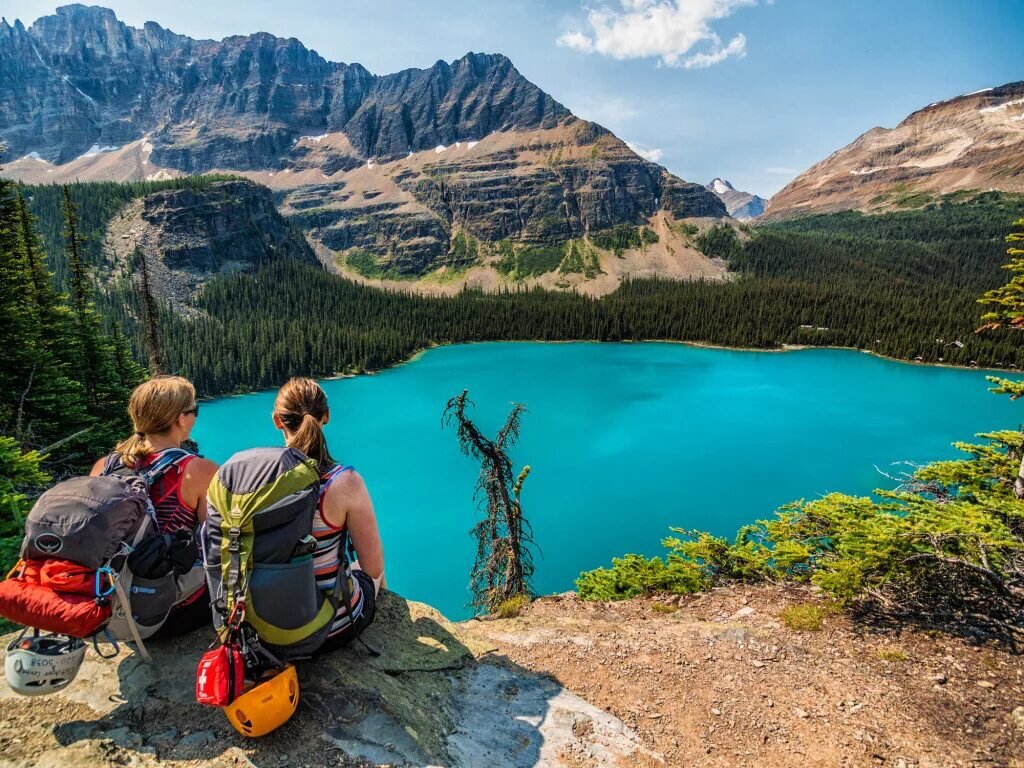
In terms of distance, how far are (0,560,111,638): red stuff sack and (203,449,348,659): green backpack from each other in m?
0.64

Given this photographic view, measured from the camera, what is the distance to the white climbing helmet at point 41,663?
2945 mm

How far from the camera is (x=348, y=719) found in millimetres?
3568

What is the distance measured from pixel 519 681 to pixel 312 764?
2.78 meters

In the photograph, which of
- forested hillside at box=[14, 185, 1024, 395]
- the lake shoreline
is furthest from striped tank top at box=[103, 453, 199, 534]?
forested hillside at box=[14, 185, 1024, 395]

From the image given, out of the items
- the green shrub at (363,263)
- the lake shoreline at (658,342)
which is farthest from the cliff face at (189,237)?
the lake shoreline at (658,342)

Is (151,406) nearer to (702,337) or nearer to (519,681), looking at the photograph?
(519,681)

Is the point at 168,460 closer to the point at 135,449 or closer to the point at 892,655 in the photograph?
the point at 135,449

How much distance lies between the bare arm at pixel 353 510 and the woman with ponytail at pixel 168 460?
1.18 m

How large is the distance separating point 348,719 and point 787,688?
4775 mm

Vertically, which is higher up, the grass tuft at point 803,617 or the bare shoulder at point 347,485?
the bare shoulder at point 347,485

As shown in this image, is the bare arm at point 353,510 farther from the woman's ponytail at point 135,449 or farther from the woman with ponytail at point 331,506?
the woman's ponytail at point 135,449

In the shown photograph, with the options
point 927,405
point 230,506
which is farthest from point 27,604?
point 927,405

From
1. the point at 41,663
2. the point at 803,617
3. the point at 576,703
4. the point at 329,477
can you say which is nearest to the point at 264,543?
the point at 329,477

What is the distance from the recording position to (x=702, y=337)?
106312mm
